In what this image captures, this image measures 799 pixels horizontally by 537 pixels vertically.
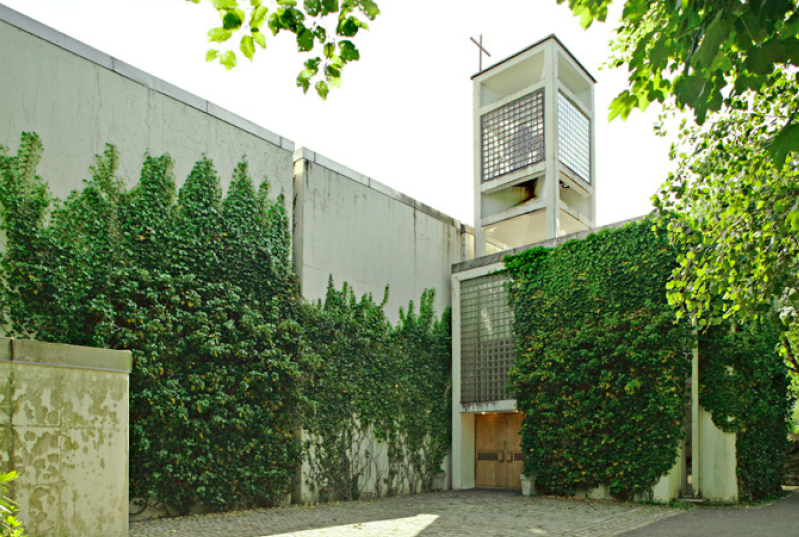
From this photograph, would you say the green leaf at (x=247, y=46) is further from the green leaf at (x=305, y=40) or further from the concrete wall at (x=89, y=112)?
the concrete wall at (x=89, y=112)

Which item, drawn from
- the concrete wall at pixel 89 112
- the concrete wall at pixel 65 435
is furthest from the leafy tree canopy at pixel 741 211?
Result: the concrete wall at pixel 89 112


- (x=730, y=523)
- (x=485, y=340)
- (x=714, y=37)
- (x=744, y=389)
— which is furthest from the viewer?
(x=485, y=340)

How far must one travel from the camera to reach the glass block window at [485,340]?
47.1ft

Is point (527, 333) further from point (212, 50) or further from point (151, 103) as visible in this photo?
point (212, 50)

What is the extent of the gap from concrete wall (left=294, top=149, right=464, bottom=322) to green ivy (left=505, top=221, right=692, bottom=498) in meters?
2.57

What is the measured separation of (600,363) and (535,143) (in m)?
6.50

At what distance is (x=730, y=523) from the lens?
358 inches

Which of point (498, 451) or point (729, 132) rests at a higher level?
point (729, 132)

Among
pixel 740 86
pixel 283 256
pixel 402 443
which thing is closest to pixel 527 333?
pixel 402 443

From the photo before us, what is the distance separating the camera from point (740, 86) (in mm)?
3500

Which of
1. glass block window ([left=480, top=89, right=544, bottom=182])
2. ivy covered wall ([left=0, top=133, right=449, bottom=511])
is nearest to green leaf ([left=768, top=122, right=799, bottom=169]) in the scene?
ivy covered wall ([left=0, top=133, right=449, bottom=511])

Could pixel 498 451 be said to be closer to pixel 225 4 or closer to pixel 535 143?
pixel 535 143

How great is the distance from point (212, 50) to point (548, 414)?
35.7 ft

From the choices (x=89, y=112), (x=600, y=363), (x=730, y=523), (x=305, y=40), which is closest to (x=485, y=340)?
(x=600, y=363)
